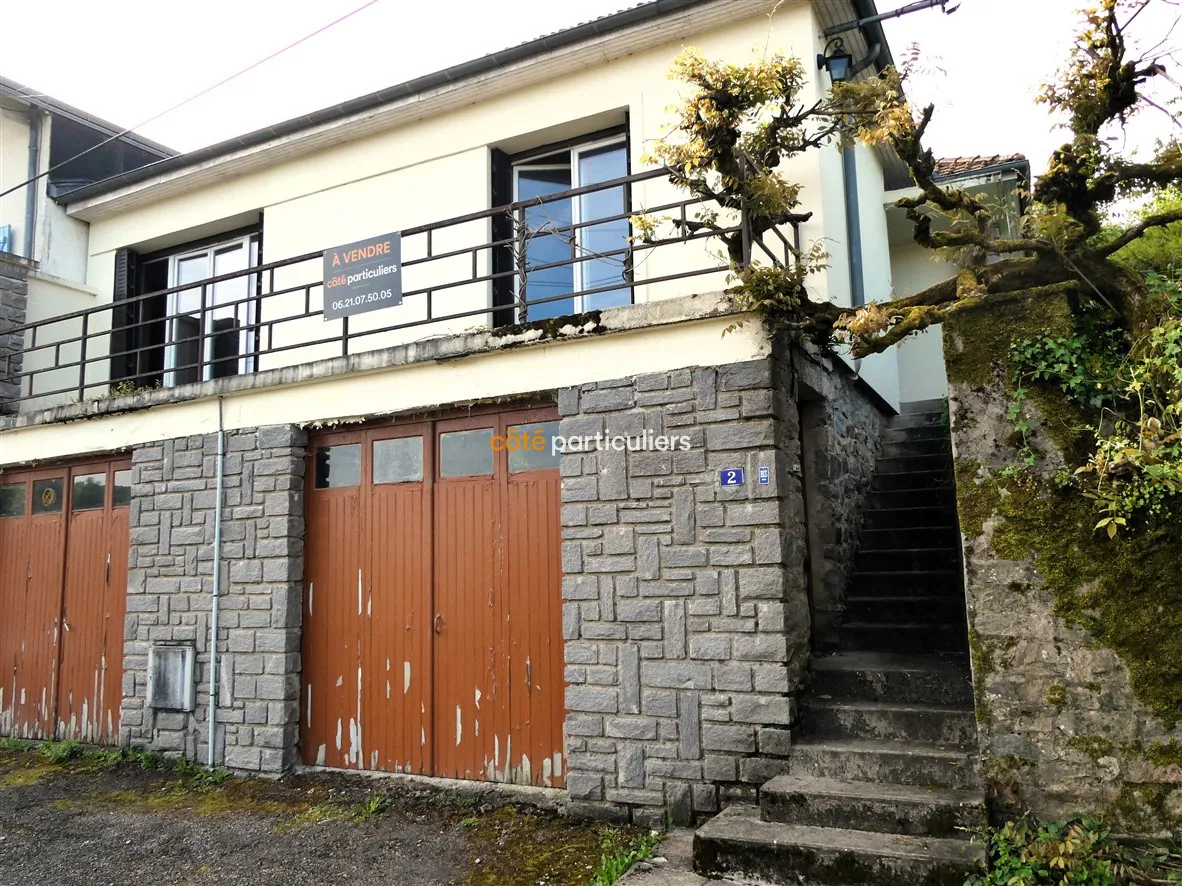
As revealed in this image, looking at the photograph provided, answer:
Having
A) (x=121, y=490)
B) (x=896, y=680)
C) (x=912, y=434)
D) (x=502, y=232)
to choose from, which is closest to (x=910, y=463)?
(x=912, y=434)

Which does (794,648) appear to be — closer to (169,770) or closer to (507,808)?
(507,808)

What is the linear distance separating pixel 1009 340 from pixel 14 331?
353 inches

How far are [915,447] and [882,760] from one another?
4291 mm

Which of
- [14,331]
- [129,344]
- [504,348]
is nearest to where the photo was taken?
[504,348]

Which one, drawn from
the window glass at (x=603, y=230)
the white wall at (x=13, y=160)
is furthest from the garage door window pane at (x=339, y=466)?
the white wall at (x=13, y=160)

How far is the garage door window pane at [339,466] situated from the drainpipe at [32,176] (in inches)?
202

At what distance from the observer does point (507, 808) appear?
5426 millimetres

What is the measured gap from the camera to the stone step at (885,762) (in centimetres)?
424

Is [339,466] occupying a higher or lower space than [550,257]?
lower

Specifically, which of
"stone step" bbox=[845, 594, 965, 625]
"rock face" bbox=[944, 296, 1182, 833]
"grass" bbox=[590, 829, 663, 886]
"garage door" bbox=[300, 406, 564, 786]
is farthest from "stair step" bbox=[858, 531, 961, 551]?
"grass" bbox=[590, 829, 663, 886]

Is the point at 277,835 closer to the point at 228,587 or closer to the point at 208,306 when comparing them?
the point at 228,587

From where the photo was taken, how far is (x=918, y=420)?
8.69 meters

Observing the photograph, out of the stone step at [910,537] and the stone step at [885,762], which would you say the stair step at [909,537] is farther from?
the stone step at [885,762]

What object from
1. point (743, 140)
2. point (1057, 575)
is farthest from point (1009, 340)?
point (743, 140)
